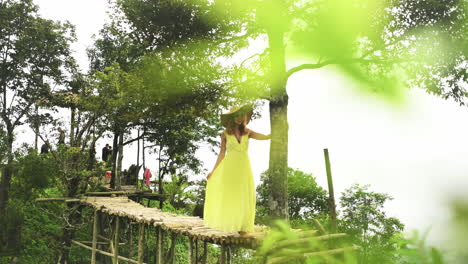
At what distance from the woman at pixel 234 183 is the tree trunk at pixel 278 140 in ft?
16.7

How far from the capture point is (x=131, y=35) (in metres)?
10.6

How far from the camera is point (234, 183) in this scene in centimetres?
520

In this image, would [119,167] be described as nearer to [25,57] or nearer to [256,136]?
[25,57]

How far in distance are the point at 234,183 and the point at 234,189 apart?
0.24 ft

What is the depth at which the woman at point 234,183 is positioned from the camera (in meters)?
5.11

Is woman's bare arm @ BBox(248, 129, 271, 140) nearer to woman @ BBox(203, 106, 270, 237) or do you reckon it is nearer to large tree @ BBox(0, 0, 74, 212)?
woman @ BBox(203, 106, 270, 237)

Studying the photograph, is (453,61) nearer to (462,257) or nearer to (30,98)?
(462,257)

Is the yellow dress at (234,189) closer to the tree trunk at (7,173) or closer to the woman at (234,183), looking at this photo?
the woman at (234,183)

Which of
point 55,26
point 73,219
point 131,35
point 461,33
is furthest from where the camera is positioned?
point 55,26

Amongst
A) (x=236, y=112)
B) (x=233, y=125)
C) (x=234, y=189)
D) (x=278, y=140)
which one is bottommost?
(x=234, y=189)

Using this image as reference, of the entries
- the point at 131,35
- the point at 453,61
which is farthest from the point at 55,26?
the point at 453,61

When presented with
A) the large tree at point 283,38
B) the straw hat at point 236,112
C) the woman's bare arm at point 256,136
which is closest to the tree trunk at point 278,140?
the large tree at point 283,38

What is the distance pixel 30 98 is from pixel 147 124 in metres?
5.61

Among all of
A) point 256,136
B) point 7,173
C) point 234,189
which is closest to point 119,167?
point 7,173
